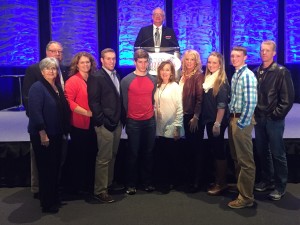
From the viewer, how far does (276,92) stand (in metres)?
3.15

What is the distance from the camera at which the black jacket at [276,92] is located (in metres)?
3.11

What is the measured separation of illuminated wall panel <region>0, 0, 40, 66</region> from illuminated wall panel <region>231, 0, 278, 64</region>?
3.80 m

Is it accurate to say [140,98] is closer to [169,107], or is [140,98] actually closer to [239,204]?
[169,107]

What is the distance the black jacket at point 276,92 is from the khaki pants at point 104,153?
4.19 feet

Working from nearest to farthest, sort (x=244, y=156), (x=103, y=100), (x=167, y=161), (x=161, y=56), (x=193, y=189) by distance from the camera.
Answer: (x=244, y=156) < (x=103, y=100) < (x=193, y=189) < (x=167, y=161) < (x=161, y=56)

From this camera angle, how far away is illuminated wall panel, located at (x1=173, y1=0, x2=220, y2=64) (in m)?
7.07

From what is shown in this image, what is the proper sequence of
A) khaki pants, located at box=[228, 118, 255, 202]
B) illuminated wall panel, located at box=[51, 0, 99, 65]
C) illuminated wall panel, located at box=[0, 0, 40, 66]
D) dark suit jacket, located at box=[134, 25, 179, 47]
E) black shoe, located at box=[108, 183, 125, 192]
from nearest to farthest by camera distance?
1. khaki pants, located at box=[228, 118, 255, 202]
2. black shoe, located at box=[108, 183, 125, 192]
3. dark suit jacket, located at box=[134, 25, 179, 47]
4. illuminated wall panel, located at box=[0, 0, 40, 66]
5. illuminated wall panel, located at box=[51, 0, 99, 65]

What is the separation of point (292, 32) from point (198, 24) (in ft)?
5.86

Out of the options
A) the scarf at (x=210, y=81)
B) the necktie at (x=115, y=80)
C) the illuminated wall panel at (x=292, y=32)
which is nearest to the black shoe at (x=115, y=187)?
the necktie at (x=115, y=80)

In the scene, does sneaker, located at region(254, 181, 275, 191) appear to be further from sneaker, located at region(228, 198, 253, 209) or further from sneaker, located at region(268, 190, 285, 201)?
sneaker, located at region(228, 198, 253, 209)

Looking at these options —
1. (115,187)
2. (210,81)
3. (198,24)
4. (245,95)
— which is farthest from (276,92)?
(198,24)

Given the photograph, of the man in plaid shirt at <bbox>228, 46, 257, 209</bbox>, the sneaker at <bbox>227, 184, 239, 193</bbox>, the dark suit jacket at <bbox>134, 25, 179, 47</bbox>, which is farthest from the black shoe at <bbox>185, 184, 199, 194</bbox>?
the dark suit jacket at <bbox>134, 25, 179, 47</bbox>

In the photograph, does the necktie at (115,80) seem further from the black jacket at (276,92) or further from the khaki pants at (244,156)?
the black jacket at (276,92)

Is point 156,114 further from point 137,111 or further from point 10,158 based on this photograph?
point 10,158
